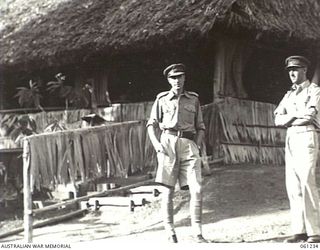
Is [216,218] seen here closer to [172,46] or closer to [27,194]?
[27,194]

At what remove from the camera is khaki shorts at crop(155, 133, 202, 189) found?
4590 mm

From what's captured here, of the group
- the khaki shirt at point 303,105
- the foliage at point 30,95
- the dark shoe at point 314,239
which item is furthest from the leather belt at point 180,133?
the foliage at point 30,95

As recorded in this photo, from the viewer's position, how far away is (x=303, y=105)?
4.26 m

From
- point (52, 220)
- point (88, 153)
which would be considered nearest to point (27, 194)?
point (88, 153)

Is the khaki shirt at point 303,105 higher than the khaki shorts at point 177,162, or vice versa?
the khaki shirt at point 303,105

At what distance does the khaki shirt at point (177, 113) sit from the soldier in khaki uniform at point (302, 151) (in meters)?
0.74

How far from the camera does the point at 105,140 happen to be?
6.19m

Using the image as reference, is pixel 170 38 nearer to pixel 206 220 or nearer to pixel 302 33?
pixel 302 33

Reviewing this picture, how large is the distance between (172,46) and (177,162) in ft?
11.1

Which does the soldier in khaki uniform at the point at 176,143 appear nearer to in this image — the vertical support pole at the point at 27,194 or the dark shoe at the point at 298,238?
the dark shoe at the point at 298,238

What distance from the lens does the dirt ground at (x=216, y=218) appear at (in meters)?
4.96

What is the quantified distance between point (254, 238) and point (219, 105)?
11.5 feet

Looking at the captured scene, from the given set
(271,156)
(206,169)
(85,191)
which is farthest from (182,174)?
(271,156)

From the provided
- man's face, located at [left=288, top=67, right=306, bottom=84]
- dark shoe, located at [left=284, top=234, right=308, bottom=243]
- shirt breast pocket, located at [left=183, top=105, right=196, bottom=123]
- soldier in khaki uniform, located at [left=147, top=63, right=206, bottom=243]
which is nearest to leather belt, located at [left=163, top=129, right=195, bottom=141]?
soldier in khaki uniform, located at [left=147, top=63, right=206, bottom=243]
